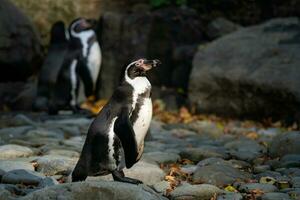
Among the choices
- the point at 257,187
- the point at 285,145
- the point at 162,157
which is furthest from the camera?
the point at 285,145

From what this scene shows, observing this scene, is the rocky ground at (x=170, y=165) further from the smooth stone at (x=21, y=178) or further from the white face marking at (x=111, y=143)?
the white face marking at (x=111, y=143)

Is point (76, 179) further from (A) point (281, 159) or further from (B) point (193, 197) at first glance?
(A) point (281, 159)

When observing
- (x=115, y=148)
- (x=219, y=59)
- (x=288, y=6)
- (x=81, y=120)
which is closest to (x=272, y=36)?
(x=219, y=59)

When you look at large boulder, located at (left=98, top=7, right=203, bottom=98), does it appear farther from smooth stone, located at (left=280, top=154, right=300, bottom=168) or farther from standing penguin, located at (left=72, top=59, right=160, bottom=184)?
standing penguin, located at (left=72, top=59, right=160, bottom=184)

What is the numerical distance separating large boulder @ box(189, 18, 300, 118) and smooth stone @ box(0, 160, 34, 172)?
410 centimetres

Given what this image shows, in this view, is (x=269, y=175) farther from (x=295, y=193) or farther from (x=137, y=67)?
(x=137, y=67)

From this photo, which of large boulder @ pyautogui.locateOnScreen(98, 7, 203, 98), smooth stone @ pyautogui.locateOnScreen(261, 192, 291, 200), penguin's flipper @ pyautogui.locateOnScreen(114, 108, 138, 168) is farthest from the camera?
large boulder @ pyautogui.locateOnScreen(98, 7, 203, 98)

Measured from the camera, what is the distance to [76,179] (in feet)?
14.2

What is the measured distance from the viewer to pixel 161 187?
436 centimetres

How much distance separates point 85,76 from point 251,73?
2.49 metres

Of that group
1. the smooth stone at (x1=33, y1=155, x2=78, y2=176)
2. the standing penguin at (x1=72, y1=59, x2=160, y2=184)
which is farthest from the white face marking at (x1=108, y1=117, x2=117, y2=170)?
the smooth stone at (x1=33, y1=155, x2=78, y2=176)

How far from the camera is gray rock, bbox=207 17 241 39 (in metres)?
9.98

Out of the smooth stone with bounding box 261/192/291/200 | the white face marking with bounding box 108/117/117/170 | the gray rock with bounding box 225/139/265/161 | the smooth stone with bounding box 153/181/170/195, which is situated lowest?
the gray rock with bounding box 225/139/265/161

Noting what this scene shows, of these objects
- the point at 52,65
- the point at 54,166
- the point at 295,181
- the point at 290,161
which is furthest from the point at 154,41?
the point at 295,181
